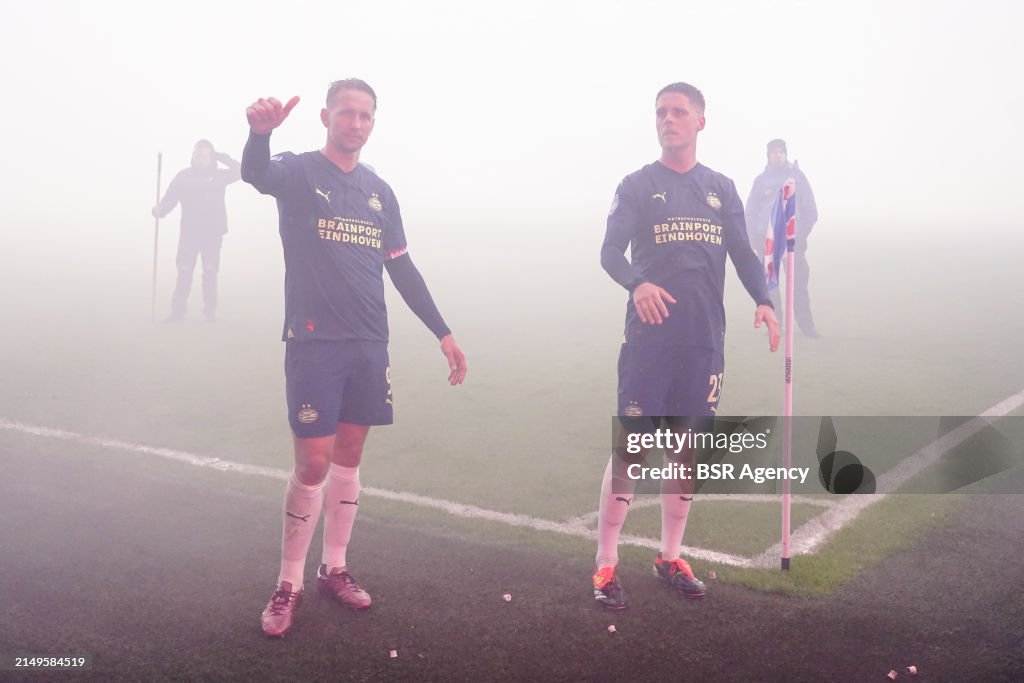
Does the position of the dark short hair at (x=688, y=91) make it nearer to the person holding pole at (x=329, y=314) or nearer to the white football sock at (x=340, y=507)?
the person holding pole at (x=329, y=314)

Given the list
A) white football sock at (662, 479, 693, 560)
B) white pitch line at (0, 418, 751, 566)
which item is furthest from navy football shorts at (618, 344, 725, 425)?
white pitch line at (0, 418, 751, 566)

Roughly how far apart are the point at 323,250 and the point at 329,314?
291 millimetres

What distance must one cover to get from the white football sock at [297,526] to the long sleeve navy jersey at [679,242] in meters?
1.70

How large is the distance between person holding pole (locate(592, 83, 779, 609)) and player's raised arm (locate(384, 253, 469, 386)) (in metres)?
0.83

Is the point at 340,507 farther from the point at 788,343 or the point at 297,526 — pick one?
the point at 788,343

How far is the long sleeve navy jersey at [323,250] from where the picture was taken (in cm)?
432

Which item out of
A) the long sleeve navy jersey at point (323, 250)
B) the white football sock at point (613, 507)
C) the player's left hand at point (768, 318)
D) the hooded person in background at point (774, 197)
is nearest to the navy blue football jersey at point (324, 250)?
the long sleeve navy jersey at point (323, 250)

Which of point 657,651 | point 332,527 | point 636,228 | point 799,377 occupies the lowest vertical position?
point 657,651

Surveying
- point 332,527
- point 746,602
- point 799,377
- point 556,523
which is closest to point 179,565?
point 332,527

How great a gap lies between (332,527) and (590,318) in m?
12.8

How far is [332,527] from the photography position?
4672 millimetres

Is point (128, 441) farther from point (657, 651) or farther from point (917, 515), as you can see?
point (917, 515)

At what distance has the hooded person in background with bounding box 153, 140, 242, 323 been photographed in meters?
15.0

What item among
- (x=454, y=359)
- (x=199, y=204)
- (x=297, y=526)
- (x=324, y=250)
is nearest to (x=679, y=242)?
(x=454, y=359)
